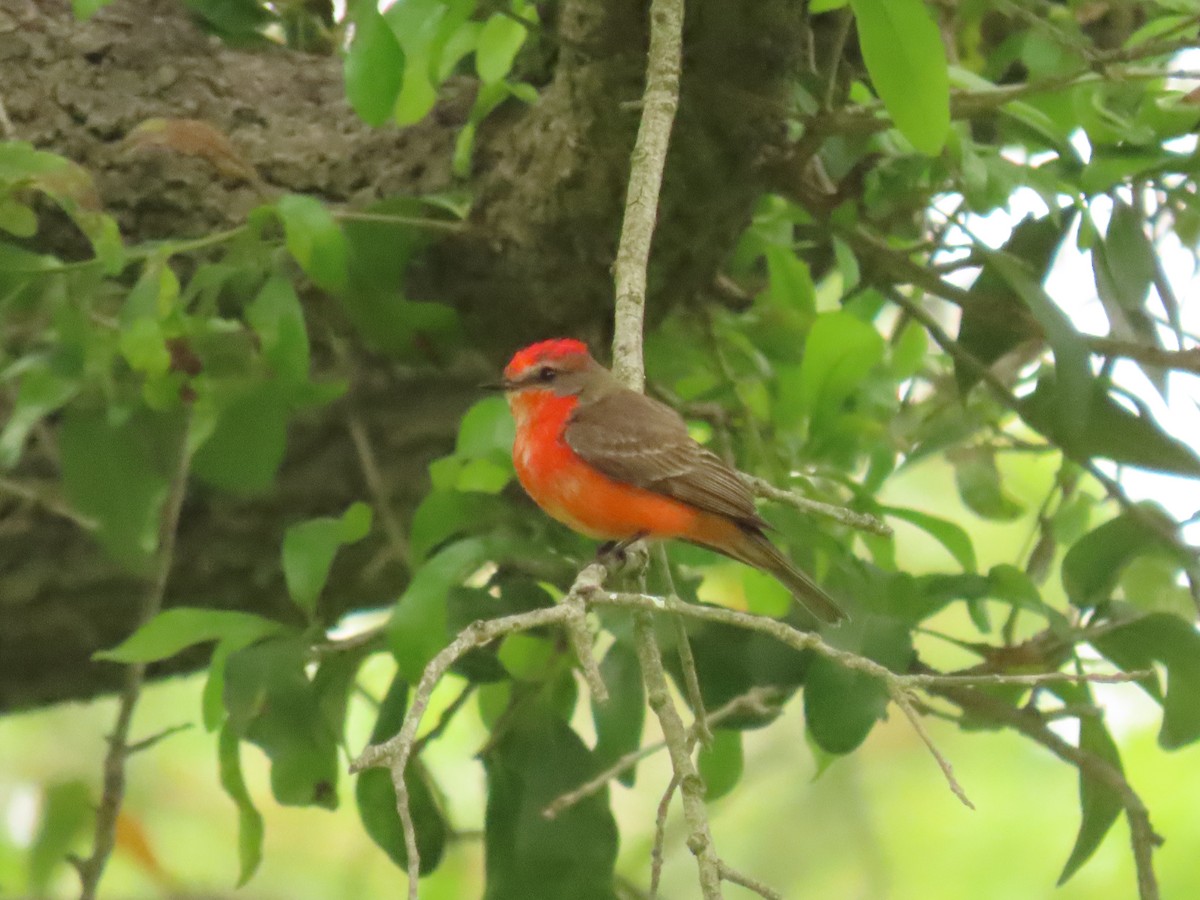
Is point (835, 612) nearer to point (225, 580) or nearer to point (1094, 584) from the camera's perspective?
point (1094, 584)

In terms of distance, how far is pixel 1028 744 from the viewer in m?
5.50

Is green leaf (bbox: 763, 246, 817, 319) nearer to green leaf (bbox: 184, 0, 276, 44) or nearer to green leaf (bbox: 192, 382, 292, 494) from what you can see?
green leaf (bbox: 192, 382, 292, 494)

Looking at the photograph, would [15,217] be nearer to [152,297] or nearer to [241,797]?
[152,297]

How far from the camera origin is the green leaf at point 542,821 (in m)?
2.26

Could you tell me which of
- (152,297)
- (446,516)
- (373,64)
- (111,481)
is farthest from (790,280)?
(111,481)

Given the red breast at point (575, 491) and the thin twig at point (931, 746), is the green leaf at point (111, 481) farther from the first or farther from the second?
the thin twig at point (931, 746)

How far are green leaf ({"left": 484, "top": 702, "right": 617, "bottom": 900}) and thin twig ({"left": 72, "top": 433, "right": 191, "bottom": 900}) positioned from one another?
26.9 inches

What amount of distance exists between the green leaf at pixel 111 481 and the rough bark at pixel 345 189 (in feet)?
1.54

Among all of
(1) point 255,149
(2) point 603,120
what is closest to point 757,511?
(2) point 603,120

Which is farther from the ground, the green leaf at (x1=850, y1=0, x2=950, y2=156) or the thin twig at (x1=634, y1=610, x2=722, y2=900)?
the green leaf at (x1=850, y1=0, x2=950, y2=156)

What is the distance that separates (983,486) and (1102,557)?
20.5 inches

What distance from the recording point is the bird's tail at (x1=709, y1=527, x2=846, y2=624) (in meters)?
2.38

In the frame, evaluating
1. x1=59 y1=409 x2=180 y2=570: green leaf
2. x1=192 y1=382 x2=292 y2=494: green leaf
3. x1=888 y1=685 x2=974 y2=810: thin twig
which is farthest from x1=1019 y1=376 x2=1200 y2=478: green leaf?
x1=59 y1=409 x2=180 y2=570: green leaf

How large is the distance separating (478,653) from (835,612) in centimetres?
59
